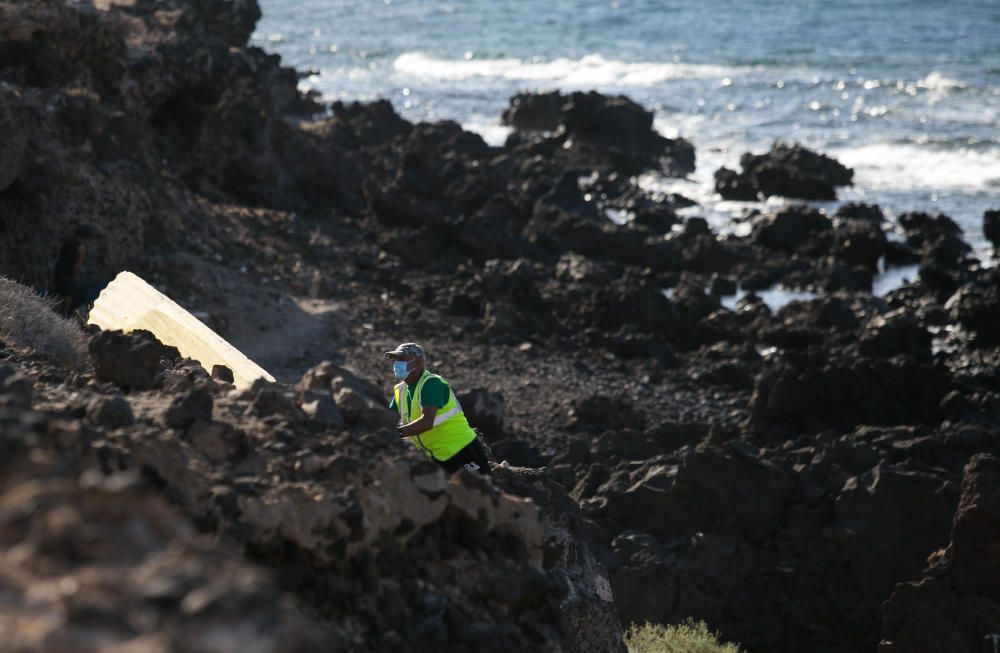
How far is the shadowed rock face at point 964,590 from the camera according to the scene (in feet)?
32.0

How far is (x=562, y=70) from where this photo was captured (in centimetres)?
5575

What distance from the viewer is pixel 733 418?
17.4 meters

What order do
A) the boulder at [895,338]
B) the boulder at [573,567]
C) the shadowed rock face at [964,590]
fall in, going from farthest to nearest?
1. the boulder at [895,338]
2. the shadowed rock face at [964,590]
3. the boulder at [573,567]

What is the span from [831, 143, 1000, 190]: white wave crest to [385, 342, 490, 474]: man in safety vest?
88.5 ft

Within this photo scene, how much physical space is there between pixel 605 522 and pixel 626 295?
9.18 meters

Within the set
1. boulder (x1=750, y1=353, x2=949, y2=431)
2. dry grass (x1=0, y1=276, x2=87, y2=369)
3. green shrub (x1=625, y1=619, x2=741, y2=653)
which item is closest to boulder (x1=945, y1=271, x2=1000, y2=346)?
boulder (x1=750, y1=353, x2=949, y2=431)

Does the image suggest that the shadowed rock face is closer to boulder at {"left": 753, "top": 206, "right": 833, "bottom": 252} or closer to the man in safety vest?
the man in safety vest

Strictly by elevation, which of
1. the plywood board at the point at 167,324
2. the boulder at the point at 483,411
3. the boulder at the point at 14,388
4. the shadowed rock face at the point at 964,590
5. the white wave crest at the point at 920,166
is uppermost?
the boulder at the point at 14,388

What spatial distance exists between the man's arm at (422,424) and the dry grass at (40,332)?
2.08 meters

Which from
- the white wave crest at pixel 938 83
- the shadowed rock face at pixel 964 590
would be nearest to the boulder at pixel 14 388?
the shadowed rock face at pixel 964 590

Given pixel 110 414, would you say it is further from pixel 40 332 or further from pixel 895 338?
pixel 895 338

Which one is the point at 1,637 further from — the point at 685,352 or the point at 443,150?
the point at 443,150

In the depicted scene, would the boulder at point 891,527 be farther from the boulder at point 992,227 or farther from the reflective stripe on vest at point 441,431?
the boulder at point 992,227

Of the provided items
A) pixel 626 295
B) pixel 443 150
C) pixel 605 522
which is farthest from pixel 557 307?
pixel 443 150
